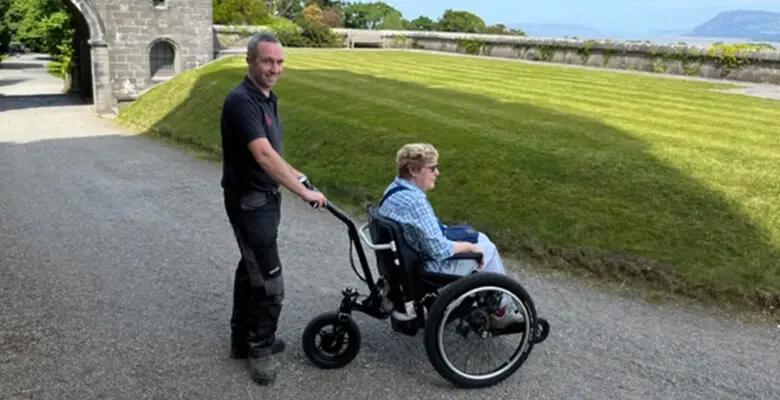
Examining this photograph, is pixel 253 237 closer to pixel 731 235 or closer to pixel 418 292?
pixel 418 292

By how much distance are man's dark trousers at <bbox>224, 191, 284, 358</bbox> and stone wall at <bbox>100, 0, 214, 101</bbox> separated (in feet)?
66.7

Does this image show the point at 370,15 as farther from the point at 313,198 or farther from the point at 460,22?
the point at 313,198

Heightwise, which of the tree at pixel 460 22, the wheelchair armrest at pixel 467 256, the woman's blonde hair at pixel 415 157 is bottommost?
the wheelchair armrest at pixel 467 256

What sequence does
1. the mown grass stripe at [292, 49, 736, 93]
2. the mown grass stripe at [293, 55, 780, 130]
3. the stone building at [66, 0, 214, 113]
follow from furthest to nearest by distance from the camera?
the stone building at [66, 0, 214, 113], the mown grass stripe at [292, 49, 736, 93], the mown grass stripe at [293, 55, 780, 130]

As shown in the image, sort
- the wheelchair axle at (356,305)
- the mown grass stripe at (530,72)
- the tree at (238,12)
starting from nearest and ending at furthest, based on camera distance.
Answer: the wheelchair axle at (356,305) → the mown grass stripe at (530,72) → the tree at (238,12)

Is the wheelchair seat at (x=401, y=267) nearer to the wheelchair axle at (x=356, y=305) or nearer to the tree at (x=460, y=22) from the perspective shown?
the wheelchair axle at (x=356, y=305)

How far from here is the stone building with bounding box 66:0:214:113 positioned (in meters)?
22.7

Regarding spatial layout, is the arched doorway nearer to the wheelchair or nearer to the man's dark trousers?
the man's dark trousers

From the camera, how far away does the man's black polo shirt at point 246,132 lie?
161 inches

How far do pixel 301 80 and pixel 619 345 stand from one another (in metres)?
14.0

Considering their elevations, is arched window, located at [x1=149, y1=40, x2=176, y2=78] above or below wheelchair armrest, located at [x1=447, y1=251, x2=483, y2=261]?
below

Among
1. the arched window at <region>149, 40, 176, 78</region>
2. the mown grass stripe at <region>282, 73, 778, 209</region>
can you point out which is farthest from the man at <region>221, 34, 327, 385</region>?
the arched window at <region>149, 40, 176, 78</region>

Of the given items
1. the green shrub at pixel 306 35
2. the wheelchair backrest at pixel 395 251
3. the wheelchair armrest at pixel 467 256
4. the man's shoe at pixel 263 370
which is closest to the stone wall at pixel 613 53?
the green shrub at pixel 306 35

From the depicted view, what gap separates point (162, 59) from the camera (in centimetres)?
2420
